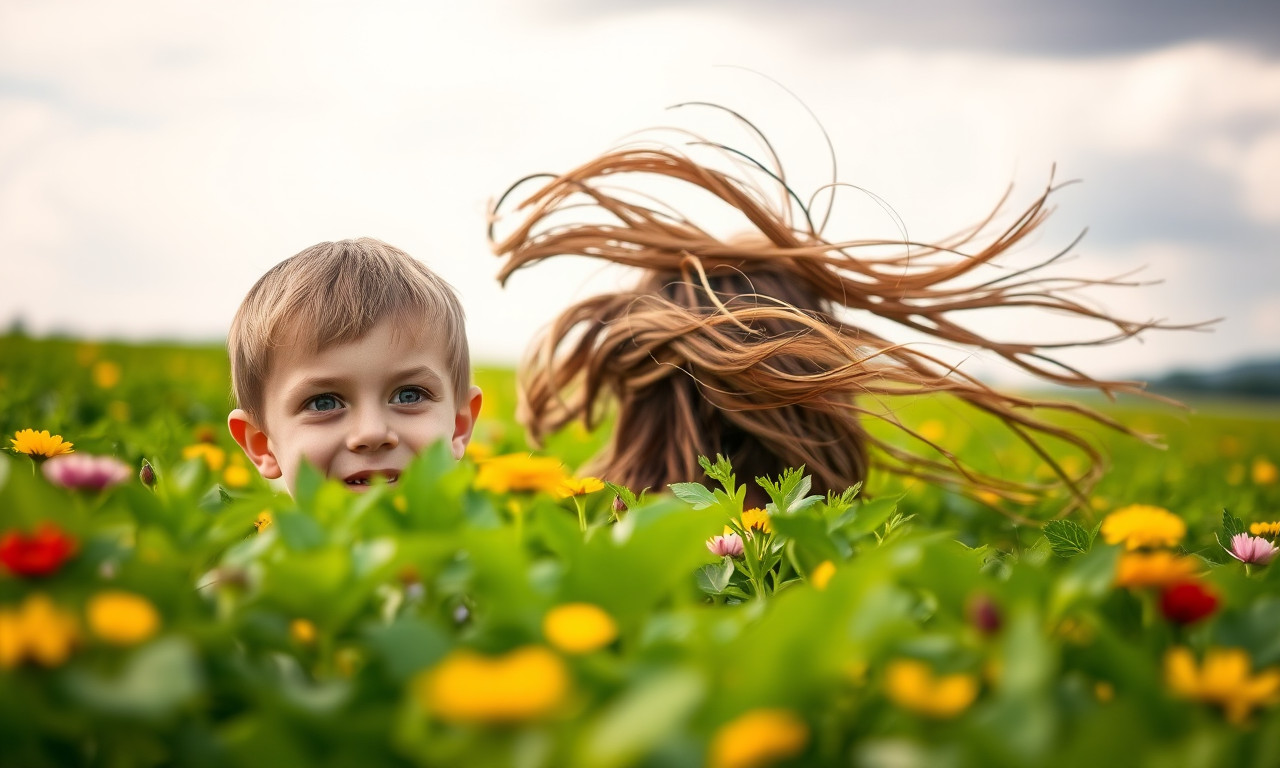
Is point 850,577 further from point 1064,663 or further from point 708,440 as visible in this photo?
point 708,440

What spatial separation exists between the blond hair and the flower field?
106 centimetres

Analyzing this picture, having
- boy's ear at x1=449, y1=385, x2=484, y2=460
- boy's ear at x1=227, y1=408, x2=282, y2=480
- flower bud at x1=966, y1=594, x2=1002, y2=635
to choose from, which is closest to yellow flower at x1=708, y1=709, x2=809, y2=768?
flower bud at x1=966, y1=594, x2=1002, y2=635

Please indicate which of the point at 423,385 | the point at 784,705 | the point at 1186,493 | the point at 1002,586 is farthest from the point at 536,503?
the point at 1186,493

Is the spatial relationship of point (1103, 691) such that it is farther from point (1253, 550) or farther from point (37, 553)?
point (37, 553)

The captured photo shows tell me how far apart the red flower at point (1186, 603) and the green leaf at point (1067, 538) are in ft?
2.25

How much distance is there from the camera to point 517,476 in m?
1.38

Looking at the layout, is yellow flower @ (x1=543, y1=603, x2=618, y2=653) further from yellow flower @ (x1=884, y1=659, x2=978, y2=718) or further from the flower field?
yellow flower @ (x1=884, y1=659, x2=978, y2=718)

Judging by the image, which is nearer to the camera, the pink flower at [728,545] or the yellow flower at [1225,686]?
the yellow flower at [1225,686]

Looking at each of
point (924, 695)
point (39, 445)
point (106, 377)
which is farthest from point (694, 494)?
point (106, 377)

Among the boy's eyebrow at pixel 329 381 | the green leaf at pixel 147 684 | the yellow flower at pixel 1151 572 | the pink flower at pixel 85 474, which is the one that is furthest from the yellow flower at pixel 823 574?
the boy's eyebrow at pixel 329 381

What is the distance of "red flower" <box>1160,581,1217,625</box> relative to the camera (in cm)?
109

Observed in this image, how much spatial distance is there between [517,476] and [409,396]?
1.25 meters

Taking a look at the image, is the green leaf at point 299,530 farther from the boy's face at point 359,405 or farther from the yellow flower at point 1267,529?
the yellow flower at point 1267,529

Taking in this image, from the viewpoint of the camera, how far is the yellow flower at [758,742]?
77cm
